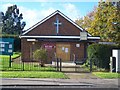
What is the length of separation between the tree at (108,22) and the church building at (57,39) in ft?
14.5

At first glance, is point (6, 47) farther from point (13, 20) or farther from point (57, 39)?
point (13, 20)

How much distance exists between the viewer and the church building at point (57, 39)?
3947cm

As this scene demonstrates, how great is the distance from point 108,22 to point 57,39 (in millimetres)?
8660

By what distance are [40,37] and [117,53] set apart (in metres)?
17.3

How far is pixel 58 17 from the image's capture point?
41250 millimetres

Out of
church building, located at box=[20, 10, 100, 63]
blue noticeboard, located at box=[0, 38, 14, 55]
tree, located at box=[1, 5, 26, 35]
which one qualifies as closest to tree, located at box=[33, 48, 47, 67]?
blue noticeboard, located at box=[0, 38, 14, 55]

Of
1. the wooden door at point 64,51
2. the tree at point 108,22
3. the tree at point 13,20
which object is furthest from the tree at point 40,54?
the tree at point 13,20

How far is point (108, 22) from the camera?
43.9 m

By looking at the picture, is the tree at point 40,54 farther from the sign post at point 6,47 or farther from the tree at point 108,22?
the tree at point 108,22

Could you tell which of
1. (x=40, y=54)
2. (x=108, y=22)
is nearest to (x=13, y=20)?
(x=108, y=22)

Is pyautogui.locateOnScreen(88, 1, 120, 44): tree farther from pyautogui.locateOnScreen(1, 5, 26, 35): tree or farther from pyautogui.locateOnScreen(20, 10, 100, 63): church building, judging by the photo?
pyautogui.locateOnScreen(1, 5, 26, 35): tree

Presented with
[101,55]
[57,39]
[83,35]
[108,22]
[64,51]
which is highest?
[108,22]

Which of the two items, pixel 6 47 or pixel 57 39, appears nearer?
pixel 6 47

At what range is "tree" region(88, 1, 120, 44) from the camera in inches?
1692
